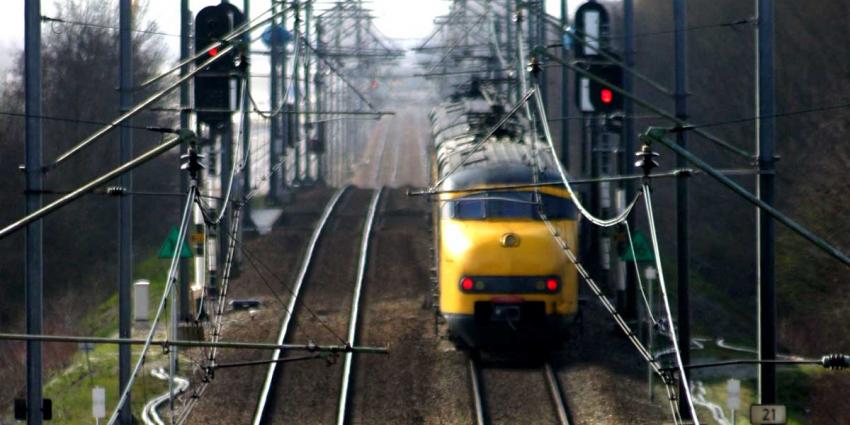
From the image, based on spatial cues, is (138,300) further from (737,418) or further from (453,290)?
(737,418)

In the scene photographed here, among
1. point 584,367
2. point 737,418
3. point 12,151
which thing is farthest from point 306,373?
point 12,151

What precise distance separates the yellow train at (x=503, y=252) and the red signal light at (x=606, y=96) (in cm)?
168

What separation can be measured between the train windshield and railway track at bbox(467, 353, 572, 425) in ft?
8.17

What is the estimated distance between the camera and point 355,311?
96.4ft

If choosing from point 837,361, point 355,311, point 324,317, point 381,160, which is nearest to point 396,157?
point 381,160

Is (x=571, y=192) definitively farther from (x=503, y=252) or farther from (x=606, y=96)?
(x=606, y=96)

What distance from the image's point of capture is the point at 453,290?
23.7m

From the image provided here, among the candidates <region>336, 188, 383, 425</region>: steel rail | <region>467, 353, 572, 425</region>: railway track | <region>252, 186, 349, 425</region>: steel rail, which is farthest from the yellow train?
<region>252, 186, 349, 425</region>: steel rail

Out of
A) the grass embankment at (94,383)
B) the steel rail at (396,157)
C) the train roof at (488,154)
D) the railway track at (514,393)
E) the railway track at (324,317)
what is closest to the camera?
the railway track at (514,393)

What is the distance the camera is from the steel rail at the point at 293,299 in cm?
2295

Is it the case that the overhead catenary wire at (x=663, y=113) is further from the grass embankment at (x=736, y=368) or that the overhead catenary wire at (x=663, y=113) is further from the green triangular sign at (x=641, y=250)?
the grass embankment at (x=736, y=368)

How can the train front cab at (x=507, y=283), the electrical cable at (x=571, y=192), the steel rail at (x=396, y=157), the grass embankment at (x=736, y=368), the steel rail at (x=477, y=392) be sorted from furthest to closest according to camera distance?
the steel rail at (x=396, y=157) < the grass embankment at (x=736, y=368) < the train front cab at (x=507, y=283) < the steel rail at (x=477, y=392) < the electrical cable at (x=571, y=192)

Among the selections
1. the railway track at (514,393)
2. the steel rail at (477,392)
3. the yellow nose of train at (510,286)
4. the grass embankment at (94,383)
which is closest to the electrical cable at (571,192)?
the yellow nose of train at (510,286)

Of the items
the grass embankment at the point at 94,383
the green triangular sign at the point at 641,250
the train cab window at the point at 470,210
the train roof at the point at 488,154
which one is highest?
the train roof at the point at 488,154
